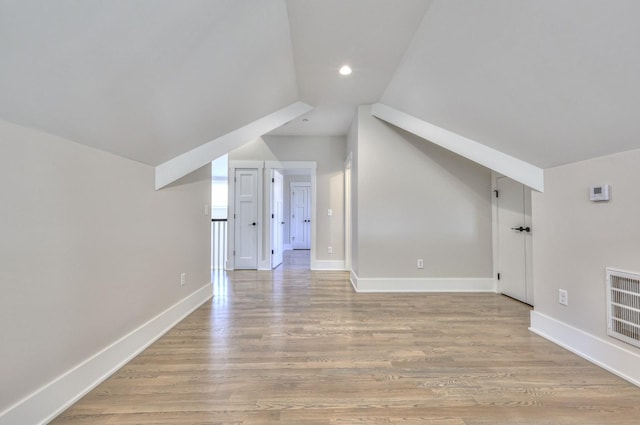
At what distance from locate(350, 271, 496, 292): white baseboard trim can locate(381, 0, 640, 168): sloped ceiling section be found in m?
1.86

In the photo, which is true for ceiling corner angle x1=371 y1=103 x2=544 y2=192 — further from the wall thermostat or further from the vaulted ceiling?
the wall thermostat

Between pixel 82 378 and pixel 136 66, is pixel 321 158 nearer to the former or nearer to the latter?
pixel 136 66

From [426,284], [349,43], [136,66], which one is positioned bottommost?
[426,284]

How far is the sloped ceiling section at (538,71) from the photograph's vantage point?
126 cm

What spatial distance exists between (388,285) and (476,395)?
2.06 metres

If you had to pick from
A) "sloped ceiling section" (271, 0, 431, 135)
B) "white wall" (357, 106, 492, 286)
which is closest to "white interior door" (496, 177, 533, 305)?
"white wall" (357, 106, 492, 286)

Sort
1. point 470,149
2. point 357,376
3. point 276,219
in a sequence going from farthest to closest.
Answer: point 276,219 < point 470,149 < point 357,376

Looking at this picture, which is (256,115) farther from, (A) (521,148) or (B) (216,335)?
(A) (521,148)

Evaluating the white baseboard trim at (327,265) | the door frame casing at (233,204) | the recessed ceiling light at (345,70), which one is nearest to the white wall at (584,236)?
the recessed ceiling light at (345,70)

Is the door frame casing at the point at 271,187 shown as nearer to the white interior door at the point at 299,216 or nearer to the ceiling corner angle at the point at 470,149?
the ceiling corner angle at the point at 470,149

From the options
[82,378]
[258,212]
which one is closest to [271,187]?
[258,212]

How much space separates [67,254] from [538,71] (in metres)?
2.81

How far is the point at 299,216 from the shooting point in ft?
28.5

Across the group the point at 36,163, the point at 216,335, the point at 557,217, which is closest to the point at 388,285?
the point at 557,217
